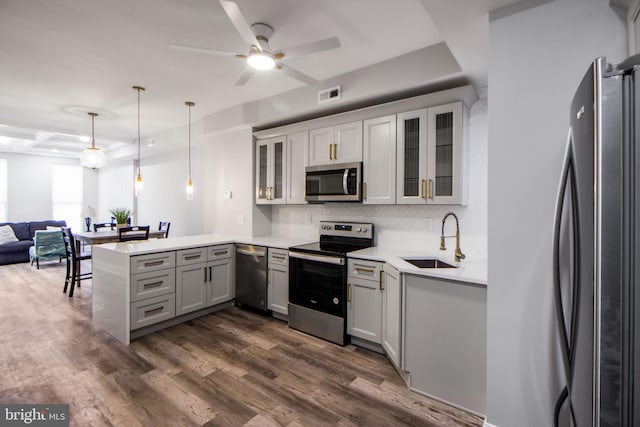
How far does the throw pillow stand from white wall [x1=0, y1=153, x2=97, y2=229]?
47.4 inches

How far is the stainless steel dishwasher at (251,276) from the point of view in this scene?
11.8 ft

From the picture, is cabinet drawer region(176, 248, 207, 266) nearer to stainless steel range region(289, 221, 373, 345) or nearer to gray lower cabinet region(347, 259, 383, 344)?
stainless steel range region(289, 221, 373, 345)

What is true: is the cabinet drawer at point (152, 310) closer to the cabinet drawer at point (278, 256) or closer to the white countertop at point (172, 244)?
the white countertop at point (172, 244)

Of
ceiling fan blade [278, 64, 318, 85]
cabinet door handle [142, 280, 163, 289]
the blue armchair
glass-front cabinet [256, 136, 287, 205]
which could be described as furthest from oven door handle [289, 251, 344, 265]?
the blue armchair

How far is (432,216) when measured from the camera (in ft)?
9.95

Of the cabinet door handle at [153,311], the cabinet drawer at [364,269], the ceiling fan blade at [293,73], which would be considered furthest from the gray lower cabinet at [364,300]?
the cabinet door handle at [153,311]

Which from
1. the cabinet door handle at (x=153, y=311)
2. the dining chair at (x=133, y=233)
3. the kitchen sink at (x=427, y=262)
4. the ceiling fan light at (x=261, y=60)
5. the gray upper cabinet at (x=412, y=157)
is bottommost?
the cabinet door handle at (x=153, y=311)

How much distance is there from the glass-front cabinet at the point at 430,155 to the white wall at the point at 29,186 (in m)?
9.72

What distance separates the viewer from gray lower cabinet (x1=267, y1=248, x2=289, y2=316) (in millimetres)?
3393

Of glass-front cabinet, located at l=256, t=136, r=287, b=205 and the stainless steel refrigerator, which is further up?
glass-front cabinet, located at l=256, t=136, r=287, b=205

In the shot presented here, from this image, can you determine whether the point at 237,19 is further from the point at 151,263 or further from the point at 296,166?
the point at 151,263

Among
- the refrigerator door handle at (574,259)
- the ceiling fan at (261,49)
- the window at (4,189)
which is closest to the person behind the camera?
the refrigerator door handle at (574,259)

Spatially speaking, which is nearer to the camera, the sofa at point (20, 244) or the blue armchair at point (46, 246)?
the blue armchair at point (46, 246)

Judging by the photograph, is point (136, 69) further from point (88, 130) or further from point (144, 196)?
point (144, 196)
